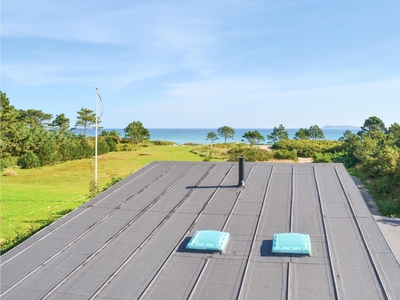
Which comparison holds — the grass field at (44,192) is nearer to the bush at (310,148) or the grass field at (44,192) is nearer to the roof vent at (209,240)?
the roof vent at (209,240)

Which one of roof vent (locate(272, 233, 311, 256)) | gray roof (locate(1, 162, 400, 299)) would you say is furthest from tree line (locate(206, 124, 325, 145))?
roof vent (locate(272, 233, 311, 256))

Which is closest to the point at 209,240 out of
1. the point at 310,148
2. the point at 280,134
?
the point at 310,148

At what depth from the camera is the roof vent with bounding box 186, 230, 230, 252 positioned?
21.3 ft

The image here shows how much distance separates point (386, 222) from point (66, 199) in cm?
1823

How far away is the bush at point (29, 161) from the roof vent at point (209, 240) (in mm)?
32752

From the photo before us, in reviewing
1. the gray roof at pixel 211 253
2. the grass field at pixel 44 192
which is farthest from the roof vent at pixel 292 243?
the grass field at pixel 44 192

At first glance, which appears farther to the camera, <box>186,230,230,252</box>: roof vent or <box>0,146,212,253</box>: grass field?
<box>0,146,212,253</box>: grass field

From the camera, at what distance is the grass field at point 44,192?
52.5 feet

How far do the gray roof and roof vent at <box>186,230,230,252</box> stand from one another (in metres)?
0.15

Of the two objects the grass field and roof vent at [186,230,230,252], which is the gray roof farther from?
the grass field

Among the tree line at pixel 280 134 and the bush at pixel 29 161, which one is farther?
the tree line at pixel 280 134

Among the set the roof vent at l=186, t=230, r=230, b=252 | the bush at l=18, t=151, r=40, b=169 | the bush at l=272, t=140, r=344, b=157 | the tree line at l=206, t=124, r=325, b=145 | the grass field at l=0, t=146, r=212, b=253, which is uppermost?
the tree line at l=206, t=124, r=325, b=145

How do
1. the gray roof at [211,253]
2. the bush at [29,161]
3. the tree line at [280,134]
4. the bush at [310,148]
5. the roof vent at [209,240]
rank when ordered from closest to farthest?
the gray roof at [211,253], the roof vent at [209,240], the bush at [29,161], the bush at [310,148], the tree line at [280,134]

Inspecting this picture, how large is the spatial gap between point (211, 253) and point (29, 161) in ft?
110
